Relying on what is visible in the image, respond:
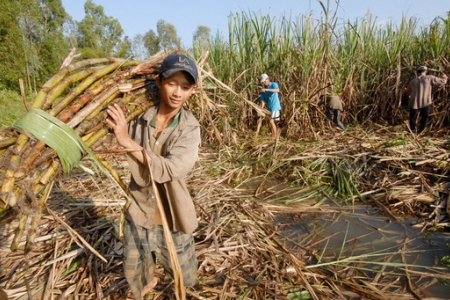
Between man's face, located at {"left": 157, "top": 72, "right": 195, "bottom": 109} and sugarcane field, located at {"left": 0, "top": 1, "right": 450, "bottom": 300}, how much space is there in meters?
0.17

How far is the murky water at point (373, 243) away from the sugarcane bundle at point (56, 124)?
181 centimetres

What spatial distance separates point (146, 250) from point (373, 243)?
6.61 ft

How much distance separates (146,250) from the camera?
1.63 m

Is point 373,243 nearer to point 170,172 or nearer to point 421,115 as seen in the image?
point 170,172

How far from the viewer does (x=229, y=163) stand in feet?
13.9

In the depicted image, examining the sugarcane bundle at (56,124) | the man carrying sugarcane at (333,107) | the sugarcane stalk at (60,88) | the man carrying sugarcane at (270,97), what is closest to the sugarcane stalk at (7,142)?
the sugarcane bundle at (56,124)

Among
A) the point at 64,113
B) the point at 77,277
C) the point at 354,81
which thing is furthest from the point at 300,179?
the point at 354,81

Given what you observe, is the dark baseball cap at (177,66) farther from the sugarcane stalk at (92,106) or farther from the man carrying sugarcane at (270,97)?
the man carrying sugarcane at (270,97)

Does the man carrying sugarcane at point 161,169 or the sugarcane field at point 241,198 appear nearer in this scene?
the sugarcane field at point 241,198

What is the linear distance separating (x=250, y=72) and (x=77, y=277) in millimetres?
5078

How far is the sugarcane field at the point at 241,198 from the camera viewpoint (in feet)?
3.73

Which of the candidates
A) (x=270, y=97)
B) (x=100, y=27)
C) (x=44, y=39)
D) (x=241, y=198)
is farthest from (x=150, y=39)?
(x=241, y=198)

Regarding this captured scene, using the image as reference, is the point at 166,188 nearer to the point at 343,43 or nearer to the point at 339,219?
the point at 339,219

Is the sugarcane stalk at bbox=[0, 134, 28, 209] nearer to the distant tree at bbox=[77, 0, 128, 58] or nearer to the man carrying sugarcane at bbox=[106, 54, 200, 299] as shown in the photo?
the man carrying sugarcane at bbox=[106, 54, 200, 299]
